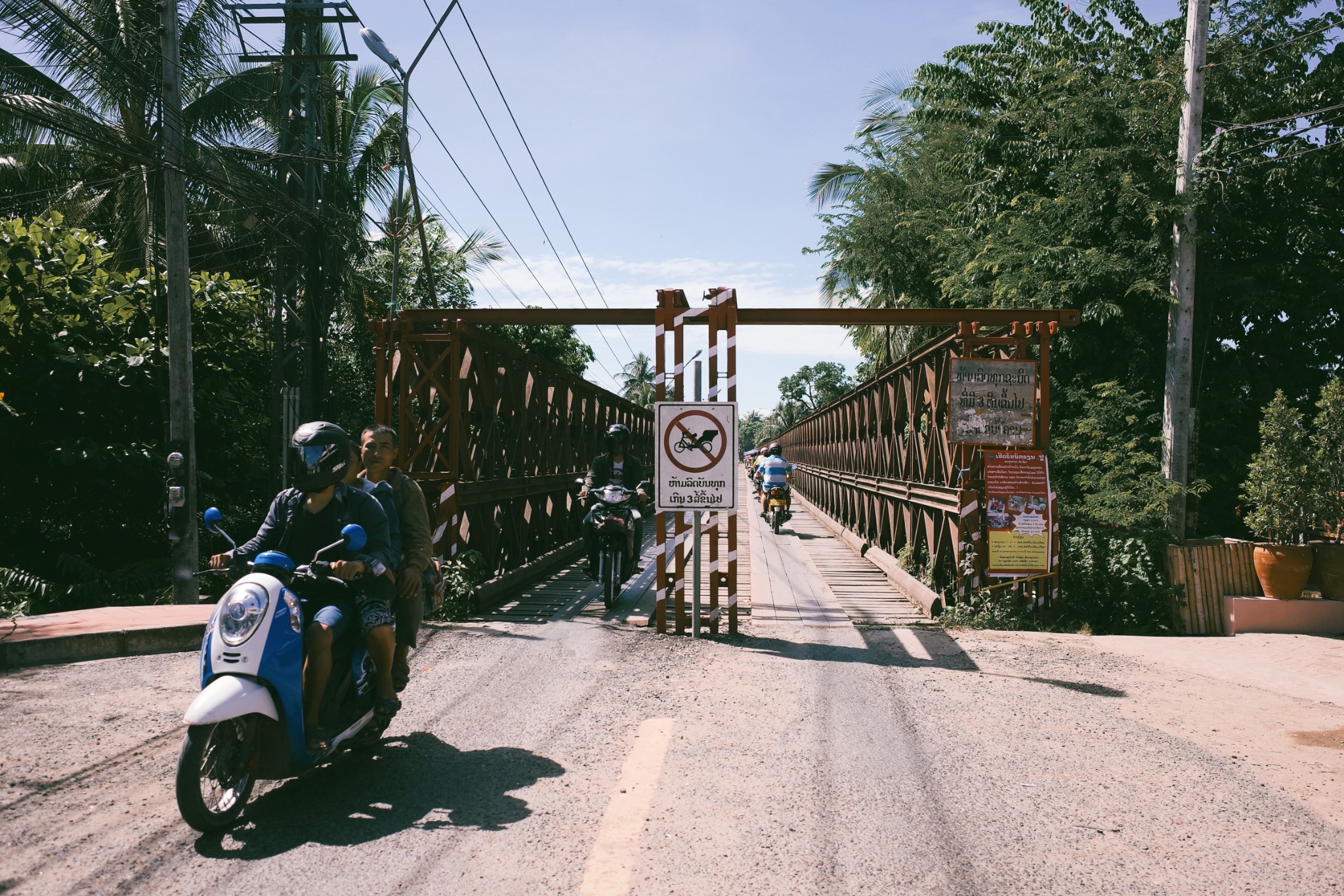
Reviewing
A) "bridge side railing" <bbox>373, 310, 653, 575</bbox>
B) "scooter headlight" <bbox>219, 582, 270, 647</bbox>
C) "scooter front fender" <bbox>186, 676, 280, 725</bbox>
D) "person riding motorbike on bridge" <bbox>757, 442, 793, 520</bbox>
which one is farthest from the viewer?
"person riding motorbike on bridge" <bbox>757, 442, 793, 520</bbox>

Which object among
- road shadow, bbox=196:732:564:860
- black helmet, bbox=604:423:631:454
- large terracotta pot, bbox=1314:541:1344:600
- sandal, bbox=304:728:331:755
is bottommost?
road shadow, bbox=196:732:564:860

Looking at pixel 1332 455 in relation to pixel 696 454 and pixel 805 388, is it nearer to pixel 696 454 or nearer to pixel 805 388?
pixel 696 454

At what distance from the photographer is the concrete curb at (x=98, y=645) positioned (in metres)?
6.47

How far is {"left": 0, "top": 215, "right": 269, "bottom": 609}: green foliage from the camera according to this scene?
10414 millimetres

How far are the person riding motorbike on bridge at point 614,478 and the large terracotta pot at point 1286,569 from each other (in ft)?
20.5

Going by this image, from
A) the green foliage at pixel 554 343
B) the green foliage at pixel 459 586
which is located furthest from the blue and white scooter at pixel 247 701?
the green foliage at pixel 554 343

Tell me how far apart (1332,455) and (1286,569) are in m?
1.27

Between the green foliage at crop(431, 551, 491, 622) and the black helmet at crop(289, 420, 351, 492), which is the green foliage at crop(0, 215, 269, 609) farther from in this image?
the black helmet at crop(289, 420, 351, 492)

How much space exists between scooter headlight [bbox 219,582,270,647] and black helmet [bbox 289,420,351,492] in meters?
0.63


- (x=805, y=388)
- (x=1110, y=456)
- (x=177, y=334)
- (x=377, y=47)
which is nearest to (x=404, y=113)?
(x=377, y=47)

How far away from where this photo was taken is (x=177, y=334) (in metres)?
10.0

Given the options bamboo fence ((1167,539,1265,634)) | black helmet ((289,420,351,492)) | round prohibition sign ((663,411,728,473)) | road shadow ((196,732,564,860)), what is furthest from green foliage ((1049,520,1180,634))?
black helmet ((289,420,351,492))

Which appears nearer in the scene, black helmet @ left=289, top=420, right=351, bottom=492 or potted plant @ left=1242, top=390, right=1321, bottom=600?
black helmet @ left=289, top=420, right=351, bottom=492

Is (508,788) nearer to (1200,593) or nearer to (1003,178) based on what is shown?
(1200,593)
